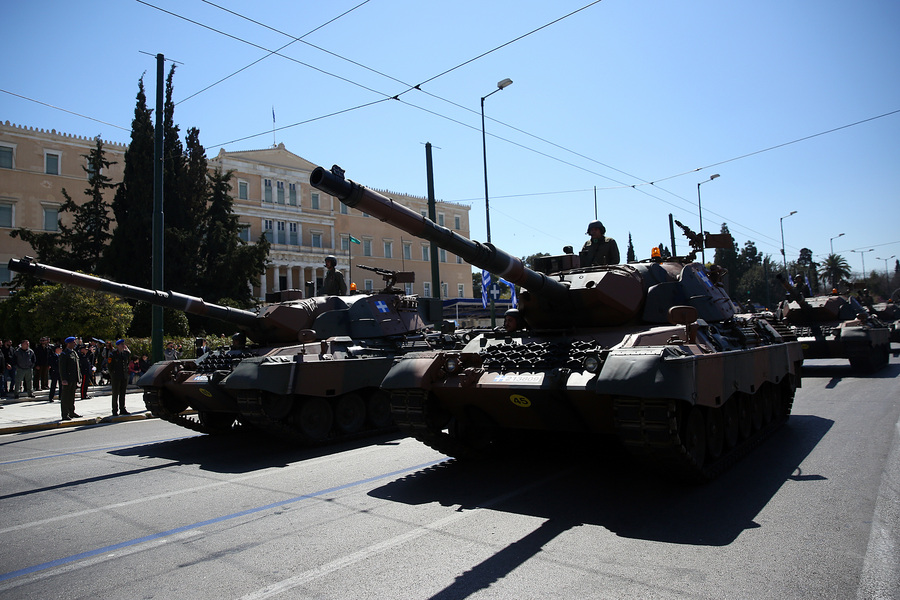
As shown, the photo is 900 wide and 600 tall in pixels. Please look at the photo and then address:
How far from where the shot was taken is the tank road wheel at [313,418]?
9719mm

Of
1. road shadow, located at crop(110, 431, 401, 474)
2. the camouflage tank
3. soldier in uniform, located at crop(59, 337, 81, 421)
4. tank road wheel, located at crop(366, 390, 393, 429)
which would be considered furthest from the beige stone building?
tank road wheel, located at crop(366, 390, 393, 429)

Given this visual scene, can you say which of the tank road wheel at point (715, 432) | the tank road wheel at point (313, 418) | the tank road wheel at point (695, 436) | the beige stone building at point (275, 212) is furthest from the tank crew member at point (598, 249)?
the beige stone building at point (275, 212)

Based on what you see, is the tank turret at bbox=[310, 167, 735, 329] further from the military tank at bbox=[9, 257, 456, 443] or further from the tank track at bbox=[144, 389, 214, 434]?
the tank track at bbox=[144, 389, 214, 434]

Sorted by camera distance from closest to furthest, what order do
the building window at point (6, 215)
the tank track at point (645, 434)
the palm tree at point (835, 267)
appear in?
the tank track at point (645, 434) → the building window at point (6, 215) → the palm tree at point (835, 267)

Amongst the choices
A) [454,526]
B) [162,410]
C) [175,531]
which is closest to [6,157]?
[162,410]

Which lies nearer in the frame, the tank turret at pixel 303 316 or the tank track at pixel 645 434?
the tank track at pixel 645 434

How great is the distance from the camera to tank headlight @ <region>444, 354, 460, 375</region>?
7.48 m

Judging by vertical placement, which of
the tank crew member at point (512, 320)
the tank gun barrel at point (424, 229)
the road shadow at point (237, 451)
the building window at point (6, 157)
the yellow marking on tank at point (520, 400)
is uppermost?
the building window at point (6, 157)

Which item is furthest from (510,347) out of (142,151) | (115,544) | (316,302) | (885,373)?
(142,151)

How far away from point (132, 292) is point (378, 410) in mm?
4236

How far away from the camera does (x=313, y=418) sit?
10.0m

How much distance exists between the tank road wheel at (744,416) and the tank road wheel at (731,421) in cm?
7

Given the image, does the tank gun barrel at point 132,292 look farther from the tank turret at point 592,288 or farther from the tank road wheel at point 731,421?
the tank road wheel at point 731,421

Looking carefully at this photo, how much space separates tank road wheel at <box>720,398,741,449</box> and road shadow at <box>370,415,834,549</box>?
27 centimetres
